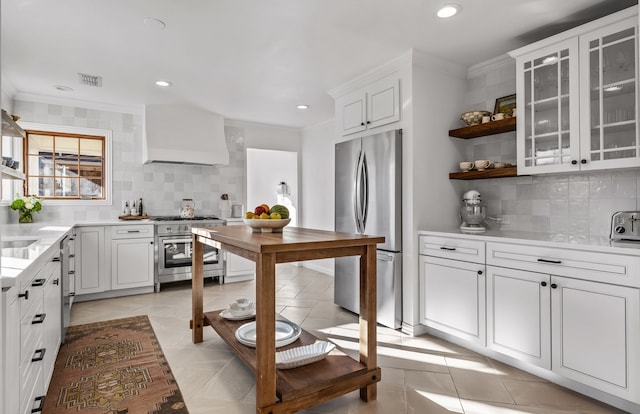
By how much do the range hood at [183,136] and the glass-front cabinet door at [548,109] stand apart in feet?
12.5

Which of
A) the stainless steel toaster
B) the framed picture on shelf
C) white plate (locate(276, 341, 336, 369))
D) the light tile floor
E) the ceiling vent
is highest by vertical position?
the ceiling vent

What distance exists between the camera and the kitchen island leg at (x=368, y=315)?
2.10 metres

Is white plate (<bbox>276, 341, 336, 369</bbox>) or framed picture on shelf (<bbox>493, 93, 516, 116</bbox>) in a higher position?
framed picture on shelf (<bbox>493, 93, 516, 116</bbox>)

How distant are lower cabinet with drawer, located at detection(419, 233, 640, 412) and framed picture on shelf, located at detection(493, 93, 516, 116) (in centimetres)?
118

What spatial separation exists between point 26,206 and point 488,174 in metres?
4.72

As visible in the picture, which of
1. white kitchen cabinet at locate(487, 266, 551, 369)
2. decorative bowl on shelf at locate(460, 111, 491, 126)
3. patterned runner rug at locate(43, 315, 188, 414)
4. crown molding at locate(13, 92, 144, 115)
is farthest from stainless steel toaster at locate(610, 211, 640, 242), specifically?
crown molding at locate(13, 92, 144, 115)

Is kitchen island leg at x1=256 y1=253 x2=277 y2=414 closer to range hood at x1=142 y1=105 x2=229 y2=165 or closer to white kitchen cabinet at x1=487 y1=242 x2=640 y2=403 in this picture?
white kitchen cabinet at x1=487 y1=242 x2=640 y2=403

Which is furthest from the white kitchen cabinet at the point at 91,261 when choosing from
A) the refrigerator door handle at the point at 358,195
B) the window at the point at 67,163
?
the refrigerator door handle at the point at 358,195

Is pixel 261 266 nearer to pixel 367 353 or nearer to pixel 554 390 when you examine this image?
pixel 367 353

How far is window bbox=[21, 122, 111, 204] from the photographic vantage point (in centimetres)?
440

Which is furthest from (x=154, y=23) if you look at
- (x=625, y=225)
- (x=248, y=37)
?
(x=625, y=225)

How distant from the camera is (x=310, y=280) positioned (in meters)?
5.27

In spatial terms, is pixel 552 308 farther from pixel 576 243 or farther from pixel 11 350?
pixel 11 350

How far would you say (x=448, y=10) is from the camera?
97.7 inches
